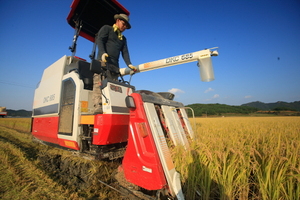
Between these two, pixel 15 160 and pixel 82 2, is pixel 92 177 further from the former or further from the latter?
pixel 82 2

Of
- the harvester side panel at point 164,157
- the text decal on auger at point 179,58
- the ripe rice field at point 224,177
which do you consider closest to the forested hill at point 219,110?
the text decal on auger at point 179,58

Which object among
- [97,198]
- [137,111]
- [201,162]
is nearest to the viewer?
[201,162]

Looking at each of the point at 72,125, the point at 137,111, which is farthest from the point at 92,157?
the point at 137,111

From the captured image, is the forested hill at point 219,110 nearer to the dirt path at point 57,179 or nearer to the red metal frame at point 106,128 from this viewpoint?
the dirt path at point 57,179

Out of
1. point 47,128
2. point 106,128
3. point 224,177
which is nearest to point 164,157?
point 224,177

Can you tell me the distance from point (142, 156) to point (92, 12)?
4129 mm

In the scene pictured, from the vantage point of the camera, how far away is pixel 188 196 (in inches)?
61.5

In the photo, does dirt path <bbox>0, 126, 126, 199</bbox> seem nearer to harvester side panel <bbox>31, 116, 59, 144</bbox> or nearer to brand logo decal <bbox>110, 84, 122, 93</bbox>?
harvester side panel <bbox>31, 116, 59, 144</bbox>

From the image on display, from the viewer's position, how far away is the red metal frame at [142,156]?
1532mm

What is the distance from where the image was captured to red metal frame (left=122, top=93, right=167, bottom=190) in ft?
5.03

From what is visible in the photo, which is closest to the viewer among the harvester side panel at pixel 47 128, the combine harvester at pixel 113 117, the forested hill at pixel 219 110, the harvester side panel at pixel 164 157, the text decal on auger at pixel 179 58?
the harvester side panel at pixel 164 157

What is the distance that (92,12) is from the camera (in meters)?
3.85

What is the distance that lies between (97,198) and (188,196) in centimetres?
136

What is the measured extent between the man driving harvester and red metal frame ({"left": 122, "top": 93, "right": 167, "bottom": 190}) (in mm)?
1100
